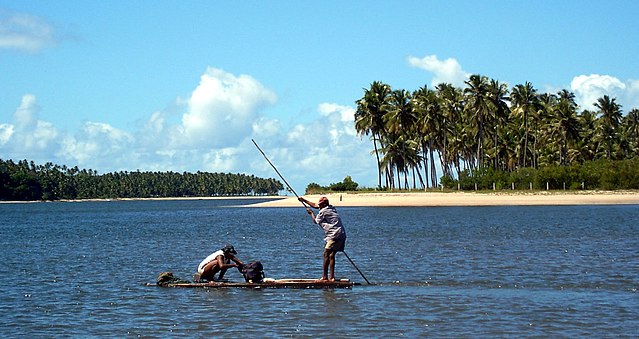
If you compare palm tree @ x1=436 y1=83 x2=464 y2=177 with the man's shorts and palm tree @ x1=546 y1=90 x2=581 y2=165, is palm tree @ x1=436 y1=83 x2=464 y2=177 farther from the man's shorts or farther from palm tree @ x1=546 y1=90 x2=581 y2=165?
the man's shorts

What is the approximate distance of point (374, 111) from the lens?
96.2m

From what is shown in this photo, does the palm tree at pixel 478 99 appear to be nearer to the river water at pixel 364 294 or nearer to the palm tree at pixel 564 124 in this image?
the palm tree at pixel 564 124

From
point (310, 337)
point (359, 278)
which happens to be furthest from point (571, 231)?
point (310, 337)

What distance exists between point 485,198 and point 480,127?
18111 mm

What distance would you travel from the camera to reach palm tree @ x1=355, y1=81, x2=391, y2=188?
96.2 metres

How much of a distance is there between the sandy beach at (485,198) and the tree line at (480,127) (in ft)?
20.9

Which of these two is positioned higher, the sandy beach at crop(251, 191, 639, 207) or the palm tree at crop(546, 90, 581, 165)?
the palm tree at crop(546, 90, 581, 165)

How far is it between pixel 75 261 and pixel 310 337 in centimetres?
1766

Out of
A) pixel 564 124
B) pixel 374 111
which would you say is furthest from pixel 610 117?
pixel 374 111

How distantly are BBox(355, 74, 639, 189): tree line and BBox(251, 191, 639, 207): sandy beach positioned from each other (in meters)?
6.37

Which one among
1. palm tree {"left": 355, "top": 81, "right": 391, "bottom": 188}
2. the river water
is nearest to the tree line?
palm tree {"left": 355, "top": 81, "right": 391, "bottom": 188}

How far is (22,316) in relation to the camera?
1633 cm

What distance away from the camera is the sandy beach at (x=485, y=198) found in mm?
73875

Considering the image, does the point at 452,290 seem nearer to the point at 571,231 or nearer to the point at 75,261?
the point at 75,261
